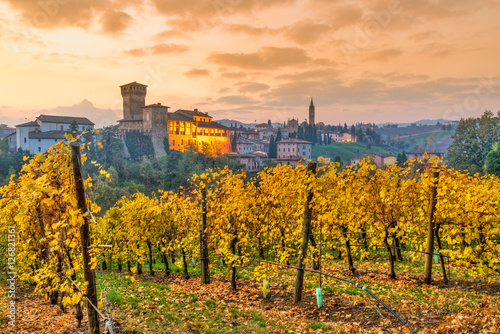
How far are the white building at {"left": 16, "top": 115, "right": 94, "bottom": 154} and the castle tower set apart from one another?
2208 cm

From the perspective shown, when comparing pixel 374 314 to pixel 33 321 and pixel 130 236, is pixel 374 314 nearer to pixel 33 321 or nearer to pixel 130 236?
pixel 33 321

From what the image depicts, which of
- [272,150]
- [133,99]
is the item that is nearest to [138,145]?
[133,99]

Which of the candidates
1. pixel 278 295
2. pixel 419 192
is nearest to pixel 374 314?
pixel 278 295

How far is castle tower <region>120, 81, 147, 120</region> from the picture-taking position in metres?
113

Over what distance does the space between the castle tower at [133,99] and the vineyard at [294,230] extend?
334 feet

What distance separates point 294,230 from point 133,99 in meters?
113

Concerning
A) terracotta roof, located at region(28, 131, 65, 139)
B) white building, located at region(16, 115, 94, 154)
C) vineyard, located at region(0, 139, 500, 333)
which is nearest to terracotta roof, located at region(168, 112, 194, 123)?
white building, located at region(16, 115, 94, 154)

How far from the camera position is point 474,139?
8600 cm

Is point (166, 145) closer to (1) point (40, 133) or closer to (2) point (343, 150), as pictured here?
(1) point (40, 133)

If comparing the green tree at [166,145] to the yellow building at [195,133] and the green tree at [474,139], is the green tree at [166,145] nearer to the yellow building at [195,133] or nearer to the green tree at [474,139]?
the yellow building at [195,133]

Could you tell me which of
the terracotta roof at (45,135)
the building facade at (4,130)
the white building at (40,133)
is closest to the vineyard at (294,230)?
the terracotta roof at (45,135)

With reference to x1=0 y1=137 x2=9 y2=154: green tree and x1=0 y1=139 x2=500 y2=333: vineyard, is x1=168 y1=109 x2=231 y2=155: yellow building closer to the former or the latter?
x1=0 y1=137 x2=9 y2=154: green tree

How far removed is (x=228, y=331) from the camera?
9.32 meters

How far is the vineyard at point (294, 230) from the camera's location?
678 cm
